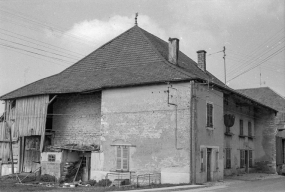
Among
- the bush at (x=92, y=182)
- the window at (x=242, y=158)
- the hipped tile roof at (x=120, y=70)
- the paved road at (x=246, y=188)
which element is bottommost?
the bush at (x=92, y=182)

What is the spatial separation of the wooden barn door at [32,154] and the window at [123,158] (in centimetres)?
688

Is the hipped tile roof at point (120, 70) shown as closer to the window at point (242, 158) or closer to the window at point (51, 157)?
the window at point (51, 157)

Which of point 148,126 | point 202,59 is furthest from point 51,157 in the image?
point 202,59

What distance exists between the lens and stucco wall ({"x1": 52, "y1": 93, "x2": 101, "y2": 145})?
2618cm

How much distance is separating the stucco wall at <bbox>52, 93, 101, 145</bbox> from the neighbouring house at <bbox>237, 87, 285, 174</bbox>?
55.2ft

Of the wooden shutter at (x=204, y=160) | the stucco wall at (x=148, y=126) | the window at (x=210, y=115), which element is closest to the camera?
the stucco wall at (x=148, y=126)

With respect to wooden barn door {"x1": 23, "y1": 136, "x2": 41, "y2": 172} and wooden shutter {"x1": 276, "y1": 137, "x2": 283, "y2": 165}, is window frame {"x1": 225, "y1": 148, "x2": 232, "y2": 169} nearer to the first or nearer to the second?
wooden shutter {"x1": 276, "y1": 137, "x2": 283, "y2": 165}

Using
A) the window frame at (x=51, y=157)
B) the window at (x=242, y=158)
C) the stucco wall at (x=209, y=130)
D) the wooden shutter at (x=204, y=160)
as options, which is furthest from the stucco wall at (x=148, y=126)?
the window at (x=242, y=158)

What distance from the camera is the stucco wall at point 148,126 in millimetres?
22062

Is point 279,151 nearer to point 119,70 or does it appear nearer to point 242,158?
point 242,158

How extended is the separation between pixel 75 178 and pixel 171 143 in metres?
7.11

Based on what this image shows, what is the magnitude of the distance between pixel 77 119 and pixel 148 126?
6.21 meters

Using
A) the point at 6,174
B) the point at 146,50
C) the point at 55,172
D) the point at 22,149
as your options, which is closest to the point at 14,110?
the point at 22,149

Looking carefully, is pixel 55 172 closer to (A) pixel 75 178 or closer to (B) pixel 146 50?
(A) pixel 75 178
